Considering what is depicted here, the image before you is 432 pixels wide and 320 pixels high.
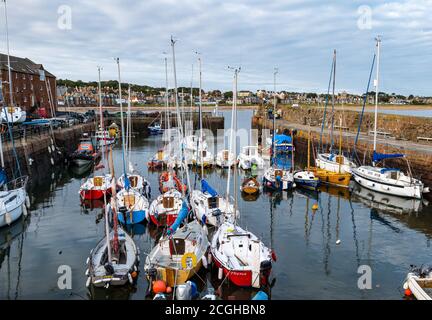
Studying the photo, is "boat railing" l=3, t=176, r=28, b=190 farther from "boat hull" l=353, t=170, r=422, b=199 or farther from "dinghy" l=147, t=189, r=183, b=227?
"boat hull" l=353, t=170, r=422, b=199

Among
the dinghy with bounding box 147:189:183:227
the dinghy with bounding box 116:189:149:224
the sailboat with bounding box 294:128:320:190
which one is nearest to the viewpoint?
the dinghy with bounding box 147:189:183:227

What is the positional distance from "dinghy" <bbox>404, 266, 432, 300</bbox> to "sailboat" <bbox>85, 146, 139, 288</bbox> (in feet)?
37.2

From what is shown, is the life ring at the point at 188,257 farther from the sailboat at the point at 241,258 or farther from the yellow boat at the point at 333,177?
the yellow boat at the point at 333,177

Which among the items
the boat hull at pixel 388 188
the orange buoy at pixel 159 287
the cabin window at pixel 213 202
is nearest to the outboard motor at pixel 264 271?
the orange buoy at pixel 159 287

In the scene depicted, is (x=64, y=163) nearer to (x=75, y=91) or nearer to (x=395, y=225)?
(x=395, y=225)

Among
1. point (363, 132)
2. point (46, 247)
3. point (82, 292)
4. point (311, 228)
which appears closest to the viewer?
point (82, 292)

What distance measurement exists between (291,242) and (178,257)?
799 cm

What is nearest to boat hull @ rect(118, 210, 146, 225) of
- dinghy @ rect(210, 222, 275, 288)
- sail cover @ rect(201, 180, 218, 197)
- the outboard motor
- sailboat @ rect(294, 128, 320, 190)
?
sail cover @ rect(201, 180, 218, 197)

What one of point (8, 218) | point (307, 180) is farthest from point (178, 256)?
point (307, 180)

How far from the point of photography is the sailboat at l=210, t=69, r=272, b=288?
15984 mm

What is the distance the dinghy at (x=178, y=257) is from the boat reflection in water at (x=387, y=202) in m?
16.8

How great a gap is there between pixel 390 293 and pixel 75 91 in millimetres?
177327
